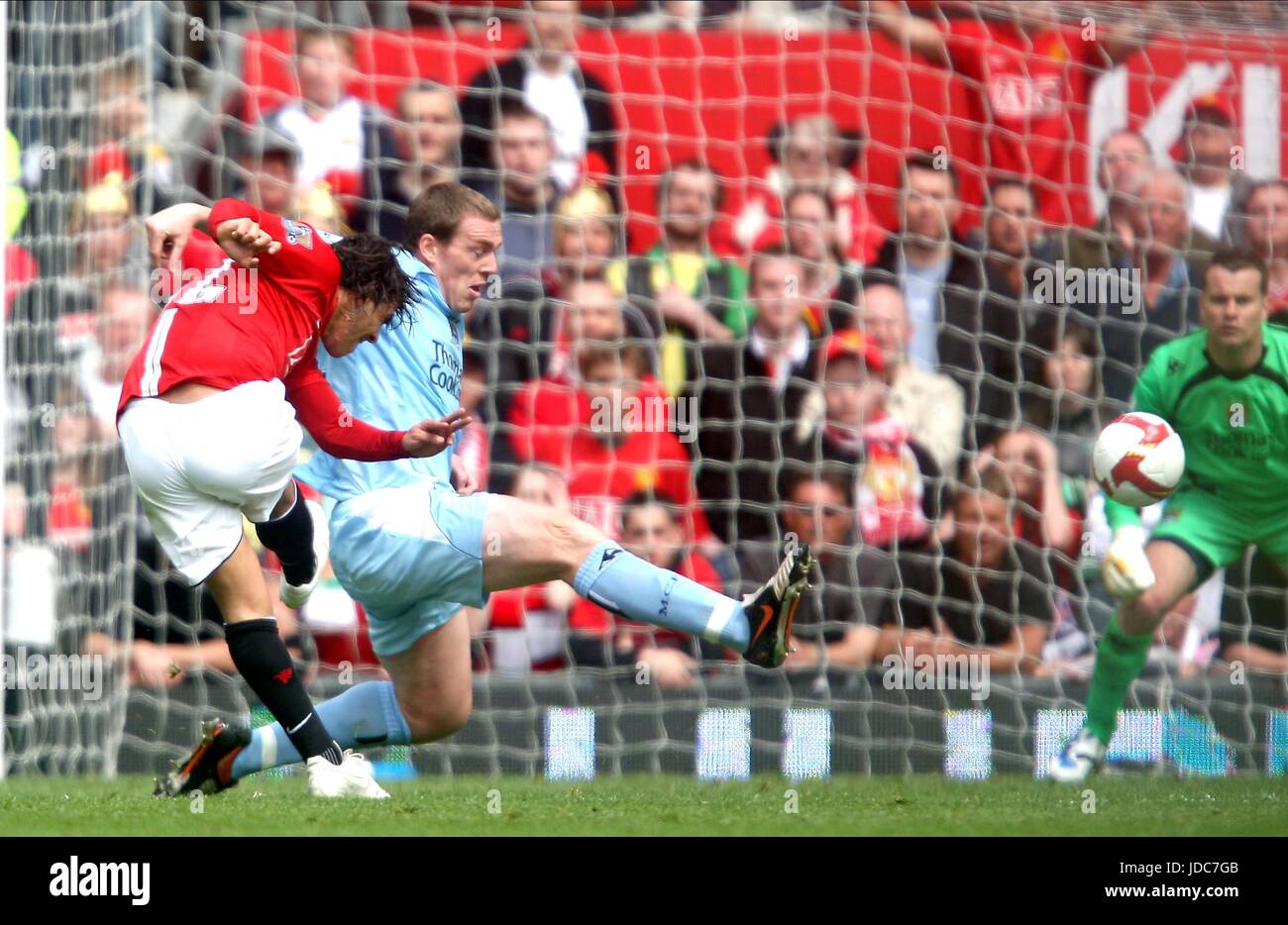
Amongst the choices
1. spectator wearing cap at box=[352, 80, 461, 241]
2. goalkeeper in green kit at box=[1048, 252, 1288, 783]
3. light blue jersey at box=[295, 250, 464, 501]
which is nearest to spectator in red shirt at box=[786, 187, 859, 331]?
spectator wearing cap at box=[352, 80, 461, 241]

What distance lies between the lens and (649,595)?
524 cm

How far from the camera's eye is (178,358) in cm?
506

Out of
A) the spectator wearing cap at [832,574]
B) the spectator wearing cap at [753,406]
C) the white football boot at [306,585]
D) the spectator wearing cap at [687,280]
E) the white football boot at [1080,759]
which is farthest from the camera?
the spectator wearing cap at [687,280]

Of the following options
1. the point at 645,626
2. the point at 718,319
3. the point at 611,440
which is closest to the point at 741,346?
the point at 718,319

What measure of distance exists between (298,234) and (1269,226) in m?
4.64

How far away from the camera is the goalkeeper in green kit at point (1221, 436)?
22.1 feet

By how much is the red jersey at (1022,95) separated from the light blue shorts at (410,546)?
13.1 ft

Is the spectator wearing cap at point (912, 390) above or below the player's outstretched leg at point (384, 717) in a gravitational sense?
above

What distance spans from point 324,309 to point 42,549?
233 centimetres

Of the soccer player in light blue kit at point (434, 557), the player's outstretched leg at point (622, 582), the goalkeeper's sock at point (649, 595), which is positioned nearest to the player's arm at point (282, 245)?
the soccer player in light blue kit at point (434, 557)

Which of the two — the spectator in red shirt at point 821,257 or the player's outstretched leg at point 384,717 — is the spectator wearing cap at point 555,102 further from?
the player's outstretched leg at point 384,717

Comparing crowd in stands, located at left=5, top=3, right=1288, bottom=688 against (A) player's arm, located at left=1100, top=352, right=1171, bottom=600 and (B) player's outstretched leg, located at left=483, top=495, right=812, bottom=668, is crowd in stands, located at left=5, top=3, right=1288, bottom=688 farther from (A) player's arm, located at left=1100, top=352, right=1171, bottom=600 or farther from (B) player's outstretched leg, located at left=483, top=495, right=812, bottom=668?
(B) player's outstretched leg, located at left=483, top=495, right=812, bottom=668
